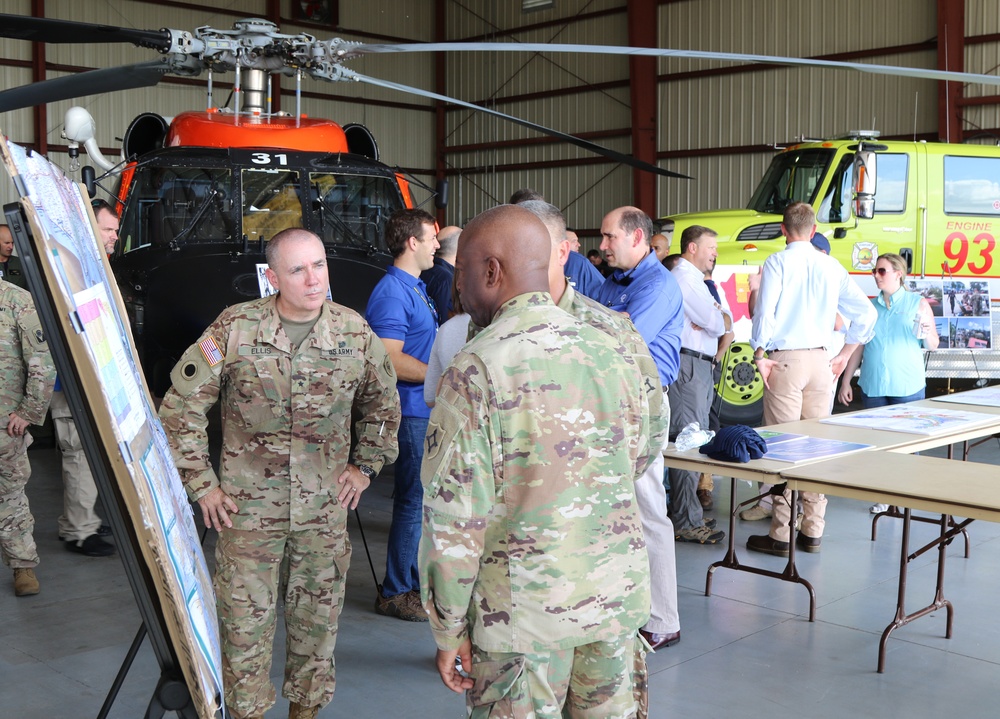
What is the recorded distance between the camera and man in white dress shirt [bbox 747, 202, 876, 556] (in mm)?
5445

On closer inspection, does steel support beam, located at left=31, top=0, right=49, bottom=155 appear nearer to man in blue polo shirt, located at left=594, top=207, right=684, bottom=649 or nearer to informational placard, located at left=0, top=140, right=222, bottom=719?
man in blue polo shirt, located at left=594, top=207, right=684, bottom=649

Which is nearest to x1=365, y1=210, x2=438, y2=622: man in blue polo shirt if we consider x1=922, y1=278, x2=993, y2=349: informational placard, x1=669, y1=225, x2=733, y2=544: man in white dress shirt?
x1=669, y1=225, x2=733, y2=544: man in white dress shirt

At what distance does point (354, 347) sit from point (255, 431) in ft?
1.33

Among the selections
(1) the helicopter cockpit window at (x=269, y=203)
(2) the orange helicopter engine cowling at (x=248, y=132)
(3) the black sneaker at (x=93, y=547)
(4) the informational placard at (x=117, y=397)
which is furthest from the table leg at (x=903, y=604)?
(2) the orange helicopter engine cowling at (x=248, y=132)

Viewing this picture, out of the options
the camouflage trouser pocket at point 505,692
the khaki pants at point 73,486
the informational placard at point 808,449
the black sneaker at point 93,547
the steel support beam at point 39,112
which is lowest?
the black sneaker at point 93,547

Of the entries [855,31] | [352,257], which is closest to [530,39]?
[855,31]

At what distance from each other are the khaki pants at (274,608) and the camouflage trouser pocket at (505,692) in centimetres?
126

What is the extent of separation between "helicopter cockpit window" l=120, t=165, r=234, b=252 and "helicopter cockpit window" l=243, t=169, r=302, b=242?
13 cm

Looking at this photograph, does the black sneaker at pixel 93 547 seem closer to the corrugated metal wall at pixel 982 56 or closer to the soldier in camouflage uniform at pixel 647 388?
the soldier in camouflage uniform at pixel 647 388

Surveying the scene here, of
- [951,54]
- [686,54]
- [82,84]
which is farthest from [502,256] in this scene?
[951,54]

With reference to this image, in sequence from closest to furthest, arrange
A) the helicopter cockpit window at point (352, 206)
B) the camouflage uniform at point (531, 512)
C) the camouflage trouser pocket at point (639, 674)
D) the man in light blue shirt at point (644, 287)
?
the camouflage uniform at point (531, 512) → the camouflage trouser pocket at point (639, 674) → the man in light blue shirt at point (644, 287) → the helicopter cockpit window at point (352, 206)

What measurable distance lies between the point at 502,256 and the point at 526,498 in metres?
0.48

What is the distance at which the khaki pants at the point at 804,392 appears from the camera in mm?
5426

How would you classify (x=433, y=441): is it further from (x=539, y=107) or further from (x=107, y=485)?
(x=539, y=107)
